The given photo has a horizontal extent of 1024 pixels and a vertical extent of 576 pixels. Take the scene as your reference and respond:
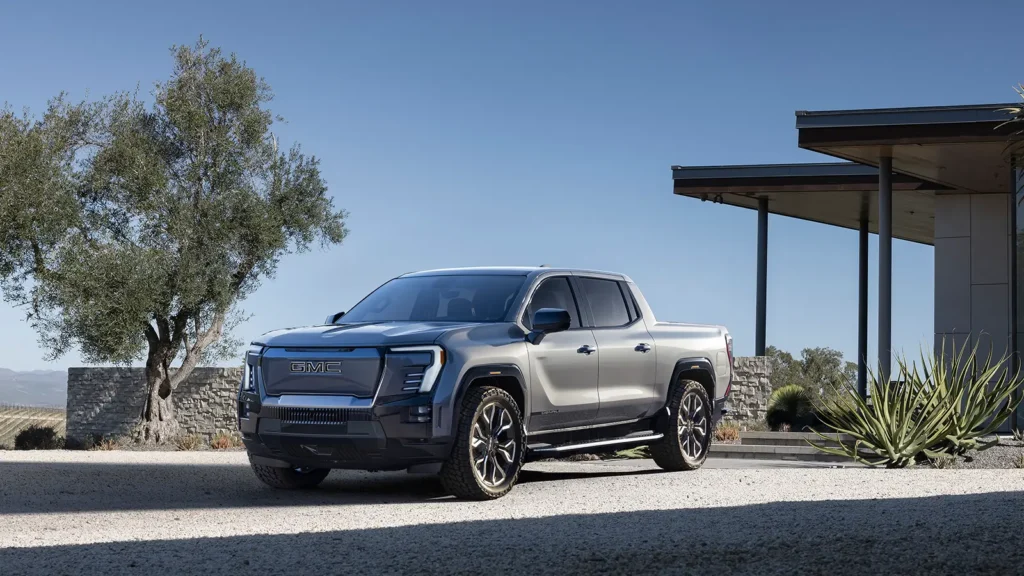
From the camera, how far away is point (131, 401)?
2725cm

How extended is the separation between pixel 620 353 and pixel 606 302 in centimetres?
60

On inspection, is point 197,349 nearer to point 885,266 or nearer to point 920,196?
point 885,266

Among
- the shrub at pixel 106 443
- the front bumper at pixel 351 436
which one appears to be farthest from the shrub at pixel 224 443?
the front bumper at pixel 351 436

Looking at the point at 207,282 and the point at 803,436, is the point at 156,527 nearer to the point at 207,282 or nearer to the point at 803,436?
the point at 803,436

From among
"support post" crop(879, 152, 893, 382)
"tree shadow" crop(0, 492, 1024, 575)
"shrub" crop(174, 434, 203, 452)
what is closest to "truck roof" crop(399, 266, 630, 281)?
"tree shadow" crop(0, 492, 1024, 575)

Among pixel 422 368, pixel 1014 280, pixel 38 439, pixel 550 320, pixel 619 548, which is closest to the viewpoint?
pixel 619 548

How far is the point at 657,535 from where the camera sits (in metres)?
6.04

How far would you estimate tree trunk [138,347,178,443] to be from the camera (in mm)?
25720

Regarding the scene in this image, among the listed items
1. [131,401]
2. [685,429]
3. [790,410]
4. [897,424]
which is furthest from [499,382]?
[131,401]

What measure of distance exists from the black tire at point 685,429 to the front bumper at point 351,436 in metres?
3.27

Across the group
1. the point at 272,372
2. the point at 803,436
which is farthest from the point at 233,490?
the point at 803,436

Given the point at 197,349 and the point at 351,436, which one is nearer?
the point at 351,436

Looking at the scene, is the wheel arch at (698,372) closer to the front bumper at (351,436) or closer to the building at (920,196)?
the front bumper at (351,436)

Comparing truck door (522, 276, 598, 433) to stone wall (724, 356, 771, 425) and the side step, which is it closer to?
the side step
